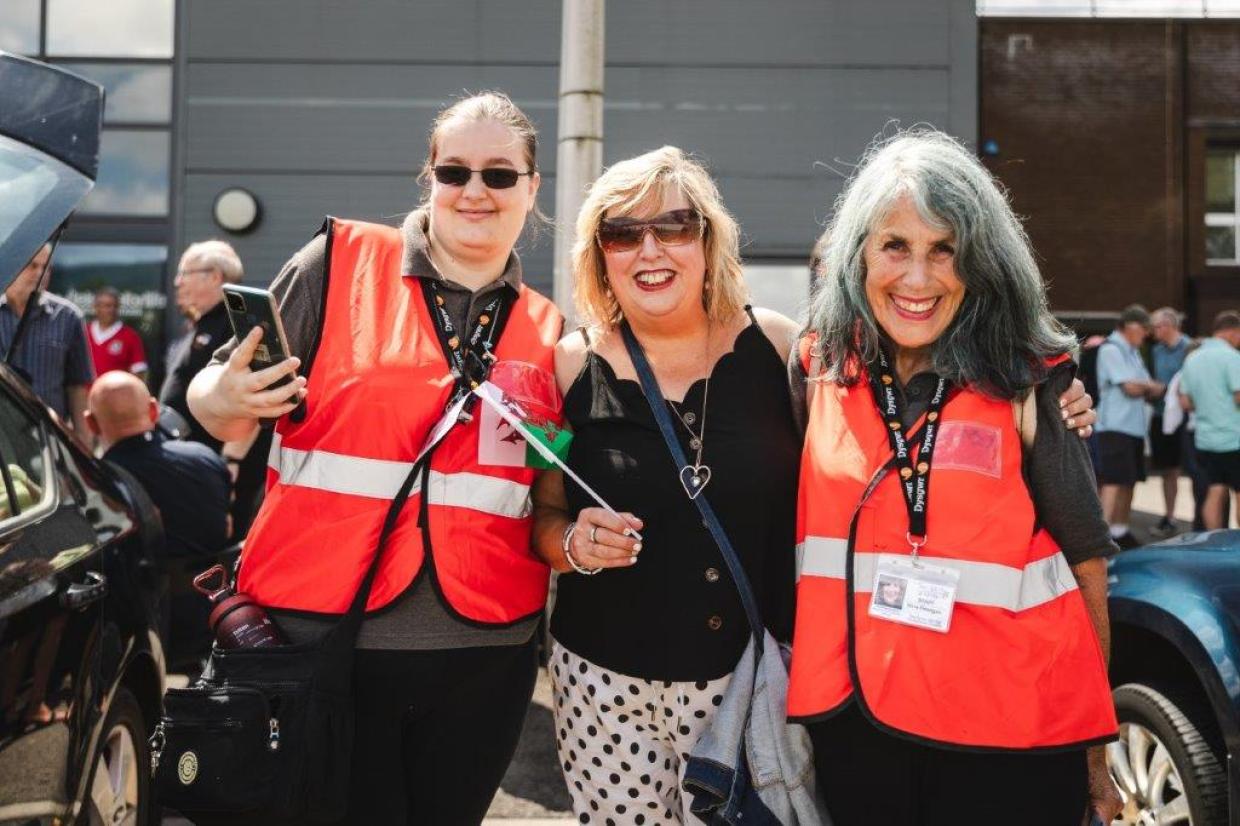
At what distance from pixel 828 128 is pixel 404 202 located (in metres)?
4.57

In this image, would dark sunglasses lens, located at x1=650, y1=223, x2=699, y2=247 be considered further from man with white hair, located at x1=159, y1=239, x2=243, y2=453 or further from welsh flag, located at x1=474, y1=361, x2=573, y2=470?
man with white hair, located at x1=159, y1=239, x2=243, y2=453

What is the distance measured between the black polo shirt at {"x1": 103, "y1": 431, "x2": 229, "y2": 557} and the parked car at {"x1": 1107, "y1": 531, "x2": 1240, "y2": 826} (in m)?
3.36

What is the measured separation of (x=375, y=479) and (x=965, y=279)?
3.90 ft

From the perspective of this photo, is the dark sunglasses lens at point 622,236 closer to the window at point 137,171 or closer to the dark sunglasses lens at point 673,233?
the dark sunglasses lens at point 673,233

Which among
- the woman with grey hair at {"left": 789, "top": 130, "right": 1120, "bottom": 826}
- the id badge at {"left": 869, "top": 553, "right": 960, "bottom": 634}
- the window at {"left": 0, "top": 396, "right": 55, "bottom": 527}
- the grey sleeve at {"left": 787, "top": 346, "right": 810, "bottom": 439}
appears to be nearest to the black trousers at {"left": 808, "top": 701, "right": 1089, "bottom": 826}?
the woman with grey hair at {"left": 789, "top": 130, "right": 1120, "bottom": 826}

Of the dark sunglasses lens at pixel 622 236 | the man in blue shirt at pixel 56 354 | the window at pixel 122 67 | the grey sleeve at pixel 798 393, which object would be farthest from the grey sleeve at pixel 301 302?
the window at pixel 122 67

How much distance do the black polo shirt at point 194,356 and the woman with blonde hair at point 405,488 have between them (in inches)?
125

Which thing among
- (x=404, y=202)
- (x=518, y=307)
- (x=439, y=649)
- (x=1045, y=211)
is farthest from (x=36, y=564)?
(x=1045, y=211)

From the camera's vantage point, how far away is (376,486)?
233 centimetres

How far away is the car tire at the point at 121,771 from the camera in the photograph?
2785 millimetres

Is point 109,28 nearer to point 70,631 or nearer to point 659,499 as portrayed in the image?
point 70,631

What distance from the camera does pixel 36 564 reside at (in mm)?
2572

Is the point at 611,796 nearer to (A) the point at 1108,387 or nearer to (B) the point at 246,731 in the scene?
(B) the point at 246,731

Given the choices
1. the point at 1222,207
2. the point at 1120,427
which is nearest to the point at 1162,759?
the point at 1120,427
